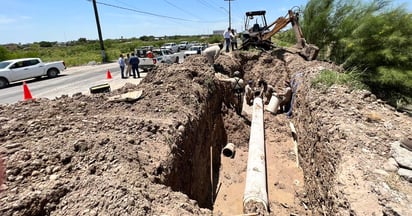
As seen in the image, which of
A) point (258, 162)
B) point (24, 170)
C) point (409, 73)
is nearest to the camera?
point (24, 170)

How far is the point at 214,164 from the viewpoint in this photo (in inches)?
304

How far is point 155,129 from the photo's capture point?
5.05m

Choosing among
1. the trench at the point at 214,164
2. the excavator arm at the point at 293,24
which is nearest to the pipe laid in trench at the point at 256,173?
the trench at the point at 214,164

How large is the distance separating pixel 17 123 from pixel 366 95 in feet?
28.8

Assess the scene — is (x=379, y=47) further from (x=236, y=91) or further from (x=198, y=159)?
(x=198, y=159)

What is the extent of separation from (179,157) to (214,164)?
10.5 feet

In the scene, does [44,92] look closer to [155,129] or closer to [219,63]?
[219,63]

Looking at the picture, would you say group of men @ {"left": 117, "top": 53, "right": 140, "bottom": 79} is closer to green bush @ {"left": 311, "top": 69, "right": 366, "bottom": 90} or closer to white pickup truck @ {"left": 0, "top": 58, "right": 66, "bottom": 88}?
white pickup truck @ {"left": 0, "top": 58, "right": 66, "bottom": 88}

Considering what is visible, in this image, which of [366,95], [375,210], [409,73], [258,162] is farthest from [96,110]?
[409,73]

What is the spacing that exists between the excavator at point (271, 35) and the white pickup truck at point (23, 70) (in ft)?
48.3

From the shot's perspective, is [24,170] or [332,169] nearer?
[24,170]

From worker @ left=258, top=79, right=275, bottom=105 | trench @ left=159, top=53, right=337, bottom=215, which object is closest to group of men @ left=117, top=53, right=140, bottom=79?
worker @ left=258, top=79, right=275, bottom=105

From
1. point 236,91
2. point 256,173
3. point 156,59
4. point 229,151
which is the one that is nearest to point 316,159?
point 256,173

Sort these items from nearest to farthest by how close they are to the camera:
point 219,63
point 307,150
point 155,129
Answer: point 155,129
point 307,150
point 219,63
